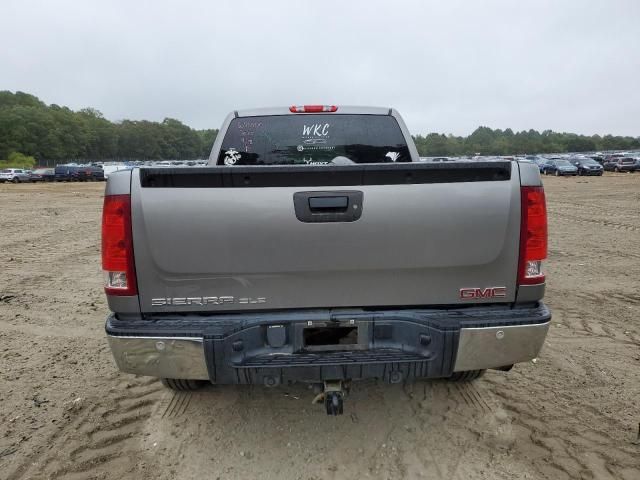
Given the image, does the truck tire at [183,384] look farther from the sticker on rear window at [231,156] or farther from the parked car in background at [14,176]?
the parked car in background at [14,176]

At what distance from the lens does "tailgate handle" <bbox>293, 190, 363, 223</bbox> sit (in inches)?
92.5

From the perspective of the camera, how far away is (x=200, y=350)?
7.55 ft

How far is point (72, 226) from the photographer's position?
12.8 metres

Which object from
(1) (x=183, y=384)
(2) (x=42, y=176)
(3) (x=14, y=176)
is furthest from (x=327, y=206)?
(2) (x=42, y=176)

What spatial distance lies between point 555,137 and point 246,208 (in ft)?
497

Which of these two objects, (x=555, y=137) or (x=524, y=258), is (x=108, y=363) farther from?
(x=555, y=137)

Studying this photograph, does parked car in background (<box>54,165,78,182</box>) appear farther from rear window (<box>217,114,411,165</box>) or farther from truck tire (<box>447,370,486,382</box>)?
truck tire (<box>447,370,486,382</box>)

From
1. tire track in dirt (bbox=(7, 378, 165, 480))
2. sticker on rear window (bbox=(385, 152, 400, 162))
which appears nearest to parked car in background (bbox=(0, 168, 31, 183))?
tire track in dirt (bbox=(7, 378, 165, 480))

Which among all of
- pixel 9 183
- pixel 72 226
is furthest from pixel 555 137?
pixel 72 226

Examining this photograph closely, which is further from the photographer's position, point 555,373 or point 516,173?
point 555,373

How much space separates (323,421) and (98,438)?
147 centimetres

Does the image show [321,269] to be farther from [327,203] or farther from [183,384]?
[183,384]

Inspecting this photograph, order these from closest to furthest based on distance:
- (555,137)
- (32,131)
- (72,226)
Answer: (72,226)
(32,131)
(555,137)

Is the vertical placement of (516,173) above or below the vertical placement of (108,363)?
above
